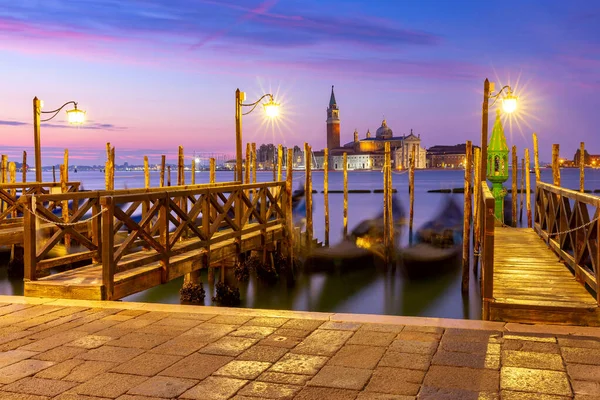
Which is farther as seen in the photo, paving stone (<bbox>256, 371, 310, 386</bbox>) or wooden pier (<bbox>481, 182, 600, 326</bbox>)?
wooden pier (<bbox>481, 182, 600, 326</bbox>)

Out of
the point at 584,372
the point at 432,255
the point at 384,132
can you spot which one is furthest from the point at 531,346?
the point at 384,132

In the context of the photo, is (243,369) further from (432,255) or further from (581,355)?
(432,255)

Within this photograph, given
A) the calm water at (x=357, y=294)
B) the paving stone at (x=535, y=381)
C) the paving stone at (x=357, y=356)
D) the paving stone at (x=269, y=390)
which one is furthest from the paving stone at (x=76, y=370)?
the calm water at (x=357, y=294)

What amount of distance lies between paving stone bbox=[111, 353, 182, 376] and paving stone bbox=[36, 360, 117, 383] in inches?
3.6

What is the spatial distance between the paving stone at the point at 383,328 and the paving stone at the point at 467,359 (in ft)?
1.82

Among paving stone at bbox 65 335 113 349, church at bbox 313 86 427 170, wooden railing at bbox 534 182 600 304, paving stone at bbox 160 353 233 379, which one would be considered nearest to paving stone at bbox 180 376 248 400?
paving stone at bbox 160 353 233 379

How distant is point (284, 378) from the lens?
10.5 ft

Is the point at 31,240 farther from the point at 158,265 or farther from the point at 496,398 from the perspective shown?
the point at 496,398

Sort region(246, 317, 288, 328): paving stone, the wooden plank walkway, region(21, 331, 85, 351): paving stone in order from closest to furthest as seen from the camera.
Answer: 1. region(21, 331, 85, 351): paving stone
2. region(246, 317, 288, 328): paving stone
3. the wooden plank walkway

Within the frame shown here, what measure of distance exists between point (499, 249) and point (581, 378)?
594cm

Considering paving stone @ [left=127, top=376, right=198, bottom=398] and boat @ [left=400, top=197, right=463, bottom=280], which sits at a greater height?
paving stone @ [left=127, top=376, right=198, bottom=398]

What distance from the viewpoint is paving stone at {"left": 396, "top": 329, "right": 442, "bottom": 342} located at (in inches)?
154

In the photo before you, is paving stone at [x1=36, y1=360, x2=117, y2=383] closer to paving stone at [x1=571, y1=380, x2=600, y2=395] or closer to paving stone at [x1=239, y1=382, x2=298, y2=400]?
paving stone at [x1=239, y1=382, x2=298, y2=400]

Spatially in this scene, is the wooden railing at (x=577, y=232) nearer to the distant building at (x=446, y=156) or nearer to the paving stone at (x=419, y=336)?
the paving stone at (x=419, y=336)
